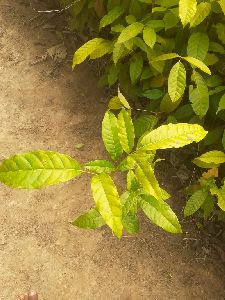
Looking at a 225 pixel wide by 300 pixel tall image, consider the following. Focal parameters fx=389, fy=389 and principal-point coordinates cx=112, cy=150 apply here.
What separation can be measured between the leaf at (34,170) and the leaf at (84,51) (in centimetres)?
172

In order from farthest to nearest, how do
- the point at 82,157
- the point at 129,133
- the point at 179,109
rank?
the point at 82,157
the point at 179,109
the point at 129,133

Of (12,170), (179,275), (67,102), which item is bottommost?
(179,275)

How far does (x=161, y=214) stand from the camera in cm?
221

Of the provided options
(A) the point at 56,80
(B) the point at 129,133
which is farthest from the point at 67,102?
(B) the point at 129,133

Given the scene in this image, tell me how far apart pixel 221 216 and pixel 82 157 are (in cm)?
137

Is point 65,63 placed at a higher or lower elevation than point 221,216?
higher

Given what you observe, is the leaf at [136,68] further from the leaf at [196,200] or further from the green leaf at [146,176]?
the green leaf at [146,176]

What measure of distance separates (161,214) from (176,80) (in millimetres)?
913

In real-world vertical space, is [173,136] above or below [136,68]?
above

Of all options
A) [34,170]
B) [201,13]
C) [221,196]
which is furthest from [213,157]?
[34,170]

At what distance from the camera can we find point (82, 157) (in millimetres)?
3721

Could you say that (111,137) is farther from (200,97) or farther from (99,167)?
(200,97)

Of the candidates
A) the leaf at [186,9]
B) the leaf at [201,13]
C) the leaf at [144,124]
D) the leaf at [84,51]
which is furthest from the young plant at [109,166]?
the leaf at [84,51]

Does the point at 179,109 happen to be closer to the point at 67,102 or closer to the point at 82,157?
the point at 82,157
